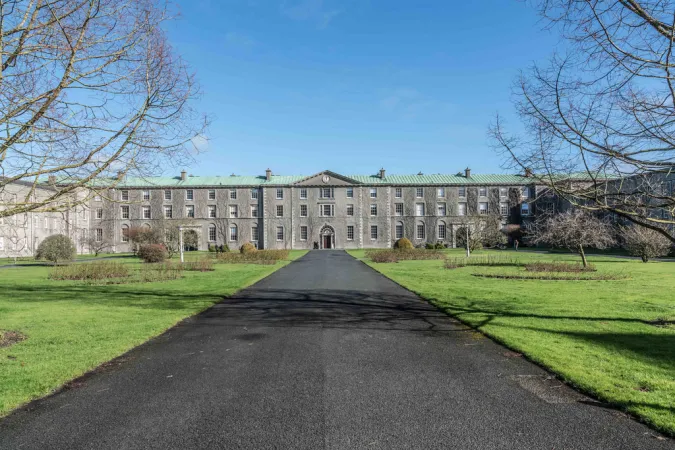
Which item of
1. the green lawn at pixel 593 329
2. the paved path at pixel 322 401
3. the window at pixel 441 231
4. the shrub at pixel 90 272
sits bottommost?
the green lawn at pixel 593 329

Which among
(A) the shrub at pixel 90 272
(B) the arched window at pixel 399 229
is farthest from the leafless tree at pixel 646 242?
(B) the arched window at pixel 399 229

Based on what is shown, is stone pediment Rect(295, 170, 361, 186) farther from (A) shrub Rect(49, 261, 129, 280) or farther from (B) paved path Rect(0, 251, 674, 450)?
(B) paved path Rect(0, 251, 674, 450)

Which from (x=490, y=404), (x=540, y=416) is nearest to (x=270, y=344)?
(x=490, y=404)

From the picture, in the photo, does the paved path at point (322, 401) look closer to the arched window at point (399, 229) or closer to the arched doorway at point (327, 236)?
the arched doorway at point (327, 236)

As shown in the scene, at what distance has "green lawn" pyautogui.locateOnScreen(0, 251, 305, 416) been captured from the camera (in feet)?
18.9

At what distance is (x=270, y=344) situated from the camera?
738 centimetres

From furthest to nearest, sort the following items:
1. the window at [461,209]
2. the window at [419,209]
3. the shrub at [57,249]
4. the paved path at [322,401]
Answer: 1. the window at [461,209]
2. the window at [419,209]
3. the shrub at [57,249]
4. the paved path at [322,401]

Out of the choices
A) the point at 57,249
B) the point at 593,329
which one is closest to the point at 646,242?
the point at 593,329

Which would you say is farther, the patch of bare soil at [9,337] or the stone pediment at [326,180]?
the stone pediment at [326,180]

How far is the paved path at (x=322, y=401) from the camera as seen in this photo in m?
3.80

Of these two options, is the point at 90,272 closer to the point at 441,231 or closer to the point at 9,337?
the point at 9,337

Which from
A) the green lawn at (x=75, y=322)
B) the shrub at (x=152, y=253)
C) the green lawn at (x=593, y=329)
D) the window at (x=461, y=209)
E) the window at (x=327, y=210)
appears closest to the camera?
the green lawn at (x=593, y=329)

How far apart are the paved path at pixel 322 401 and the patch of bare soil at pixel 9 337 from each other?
2396 mm

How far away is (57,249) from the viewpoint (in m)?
33.8
